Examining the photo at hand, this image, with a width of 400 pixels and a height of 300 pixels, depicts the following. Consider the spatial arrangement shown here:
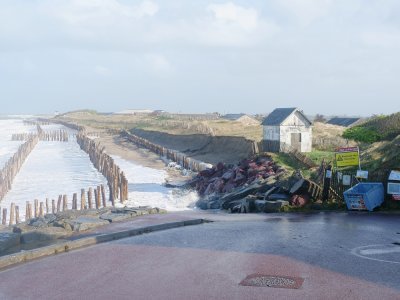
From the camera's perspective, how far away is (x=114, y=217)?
1811cm

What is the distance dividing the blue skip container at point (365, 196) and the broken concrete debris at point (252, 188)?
2.00 meters

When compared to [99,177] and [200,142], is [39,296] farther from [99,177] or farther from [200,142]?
[200,142]

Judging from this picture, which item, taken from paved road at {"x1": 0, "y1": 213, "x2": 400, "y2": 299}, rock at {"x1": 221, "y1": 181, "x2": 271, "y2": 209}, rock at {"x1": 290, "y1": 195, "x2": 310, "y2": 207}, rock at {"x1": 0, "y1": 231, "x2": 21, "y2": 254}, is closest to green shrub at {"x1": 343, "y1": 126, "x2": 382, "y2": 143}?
rock at {"x1": 221, "y1": 181, "x2": 271, "y2": 209}

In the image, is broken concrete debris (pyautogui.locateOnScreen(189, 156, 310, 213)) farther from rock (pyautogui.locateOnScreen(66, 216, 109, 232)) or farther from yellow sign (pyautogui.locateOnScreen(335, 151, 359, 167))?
rock (pyautogui.locateOnScreen(66, 216, 109, 232))

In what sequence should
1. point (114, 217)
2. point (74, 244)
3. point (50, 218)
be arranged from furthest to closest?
point (50, 218) < point (114, 217) < point (74, 244)

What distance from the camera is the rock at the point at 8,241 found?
13.5m

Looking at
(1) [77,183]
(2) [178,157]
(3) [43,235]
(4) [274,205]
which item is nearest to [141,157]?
(2) [178,157]

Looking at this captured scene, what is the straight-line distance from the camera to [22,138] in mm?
96688

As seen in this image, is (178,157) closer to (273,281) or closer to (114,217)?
(114,217)

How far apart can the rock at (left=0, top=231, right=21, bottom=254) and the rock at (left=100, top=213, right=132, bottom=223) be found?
3.85 meters

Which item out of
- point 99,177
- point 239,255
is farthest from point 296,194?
point 99,177

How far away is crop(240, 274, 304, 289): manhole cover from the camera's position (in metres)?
9.33

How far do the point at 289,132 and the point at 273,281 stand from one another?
86.7 ft

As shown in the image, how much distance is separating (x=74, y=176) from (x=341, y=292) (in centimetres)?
3540
